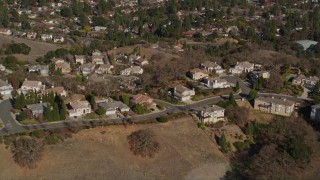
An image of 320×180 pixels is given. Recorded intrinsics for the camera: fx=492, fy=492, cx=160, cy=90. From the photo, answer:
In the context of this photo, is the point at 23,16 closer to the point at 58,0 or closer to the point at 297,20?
the point at 58,0

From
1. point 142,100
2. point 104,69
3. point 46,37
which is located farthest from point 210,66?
point 46,37

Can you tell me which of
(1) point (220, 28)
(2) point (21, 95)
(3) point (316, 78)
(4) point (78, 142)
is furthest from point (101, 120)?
(1) point (220, 28)

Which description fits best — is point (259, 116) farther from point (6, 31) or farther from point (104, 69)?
point (6, 31)

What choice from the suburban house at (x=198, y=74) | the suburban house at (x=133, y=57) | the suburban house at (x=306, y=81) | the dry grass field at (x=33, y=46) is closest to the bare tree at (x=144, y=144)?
the suburban house at (x=198, y=74)

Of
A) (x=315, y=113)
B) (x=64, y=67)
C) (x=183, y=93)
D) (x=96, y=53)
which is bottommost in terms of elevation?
(x=96, y=53)

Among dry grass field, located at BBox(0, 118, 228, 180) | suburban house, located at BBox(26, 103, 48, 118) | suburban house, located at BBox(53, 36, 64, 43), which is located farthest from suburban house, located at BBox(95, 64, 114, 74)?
suburban house, located at BBox(53, 36, 64, 43)

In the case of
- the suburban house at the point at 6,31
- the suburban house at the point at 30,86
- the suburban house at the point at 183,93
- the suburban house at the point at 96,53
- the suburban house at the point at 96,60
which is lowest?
the suburban house at the point at 6,31

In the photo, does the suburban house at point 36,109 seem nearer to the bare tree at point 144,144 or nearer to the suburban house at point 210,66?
the bare tree at point 144,144
